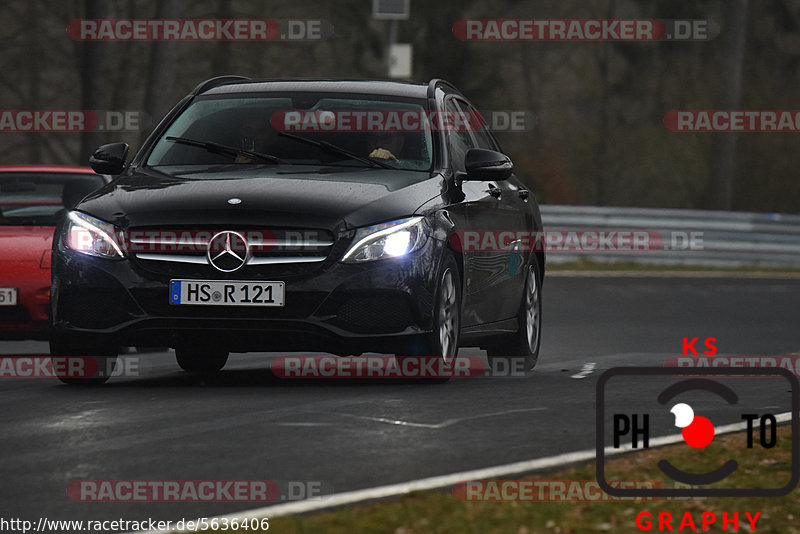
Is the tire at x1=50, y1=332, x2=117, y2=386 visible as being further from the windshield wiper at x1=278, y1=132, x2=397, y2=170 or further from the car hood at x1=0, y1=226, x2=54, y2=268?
the car hood at x1=0, y1=226, x2=54, y2=268

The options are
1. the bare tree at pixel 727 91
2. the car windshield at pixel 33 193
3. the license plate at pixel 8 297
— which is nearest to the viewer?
the license plate at pixel 8 297

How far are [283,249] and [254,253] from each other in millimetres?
159

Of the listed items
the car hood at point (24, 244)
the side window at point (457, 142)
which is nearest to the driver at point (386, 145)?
the side window at point (457, 142)

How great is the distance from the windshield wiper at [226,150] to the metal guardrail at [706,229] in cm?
1829

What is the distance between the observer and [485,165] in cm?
1045

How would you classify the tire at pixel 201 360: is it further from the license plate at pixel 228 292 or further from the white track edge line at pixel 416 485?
the white track edge line at pixel 416 485

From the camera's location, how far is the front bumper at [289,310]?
9.23 metres

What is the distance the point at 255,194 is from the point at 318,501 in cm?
358

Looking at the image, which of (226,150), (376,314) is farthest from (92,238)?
(376,314)

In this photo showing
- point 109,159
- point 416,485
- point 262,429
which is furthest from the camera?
point 109,159

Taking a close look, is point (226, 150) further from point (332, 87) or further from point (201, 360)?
point (201, 360)

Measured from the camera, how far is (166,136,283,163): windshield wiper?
33.9 feet

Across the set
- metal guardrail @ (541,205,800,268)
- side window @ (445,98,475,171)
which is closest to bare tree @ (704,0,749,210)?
metal guardrail @ (541,205,800,268)

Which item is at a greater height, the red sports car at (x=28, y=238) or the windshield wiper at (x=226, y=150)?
the windshield wiper at (x=226, y=150)
